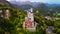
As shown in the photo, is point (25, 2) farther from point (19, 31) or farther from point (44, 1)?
point (19, 31)

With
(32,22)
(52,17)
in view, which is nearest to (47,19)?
(52,17)

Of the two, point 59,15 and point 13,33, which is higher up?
point 59,15

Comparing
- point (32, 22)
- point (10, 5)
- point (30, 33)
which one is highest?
point (10, 5)

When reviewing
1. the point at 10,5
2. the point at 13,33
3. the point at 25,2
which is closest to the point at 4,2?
the point at 10,5

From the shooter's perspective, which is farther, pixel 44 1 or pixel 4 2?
pixel 44 1

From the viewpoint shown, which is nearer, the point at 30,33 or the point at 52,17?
the point at 30,33

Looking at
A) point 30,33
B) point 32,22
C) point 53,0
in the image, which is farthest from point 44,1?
point 30,33

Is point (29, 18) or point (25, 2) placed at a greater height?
point (25, 2)

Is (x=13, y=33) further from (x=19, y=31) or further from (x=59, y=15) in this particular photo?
(x=59, y=15)
